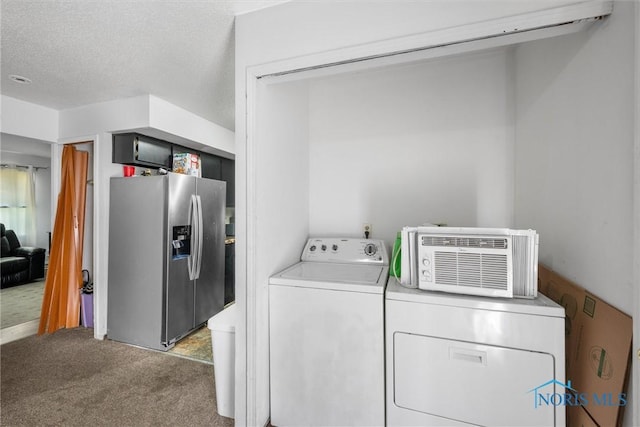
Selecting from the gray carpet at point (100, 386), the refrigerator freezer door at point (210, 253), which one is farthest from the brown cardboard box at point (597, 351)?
the refrigerator freezer door at point (210, 253)

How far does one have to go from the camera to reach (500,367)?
1211 mm

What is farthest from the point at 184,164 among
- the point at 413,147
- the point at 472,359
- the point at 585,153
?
the point at 585,153

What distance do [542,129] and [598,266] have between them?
85cm

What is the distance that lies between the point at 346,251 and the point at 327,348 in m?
0.76

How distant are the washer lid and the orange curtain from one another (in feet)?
9.11

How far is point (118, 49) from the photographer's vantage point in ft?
6.34

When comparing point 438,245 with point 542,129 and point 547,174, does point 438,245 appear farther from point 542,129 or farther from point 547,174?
point 542,129

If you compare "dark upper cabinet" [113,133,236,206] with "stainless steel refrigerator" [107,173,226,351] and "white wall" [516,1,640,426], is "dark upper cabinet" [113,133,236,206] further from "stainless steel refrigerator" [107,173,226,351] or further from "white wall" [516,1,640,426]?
"white wall" [516,1,640,426]

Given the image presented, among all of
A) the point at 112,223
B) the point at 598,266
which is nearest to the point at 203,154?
the point at 112,223

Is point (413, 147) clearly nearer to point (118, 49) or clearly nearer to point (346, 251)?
point (346, 251)

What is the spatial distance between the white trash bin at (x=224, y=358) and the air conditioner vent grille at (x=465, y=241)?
1.26m

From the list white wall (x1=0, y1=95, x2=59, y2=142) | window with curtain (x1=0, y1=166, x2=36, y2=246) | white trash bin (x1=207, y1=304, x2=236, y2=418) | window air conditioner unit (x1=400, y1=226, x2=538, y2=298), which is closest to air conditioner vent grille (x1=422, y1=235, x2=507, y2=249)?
window air conditioner unit (x1=400, y1=226, x2=538, y2=298)

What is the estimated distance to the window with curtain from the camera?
5.14m

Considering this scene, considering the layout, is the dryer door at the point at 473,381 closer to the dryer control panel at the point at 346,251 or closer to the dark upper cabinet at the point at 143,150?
the dryer control panel at the point at 346,251
